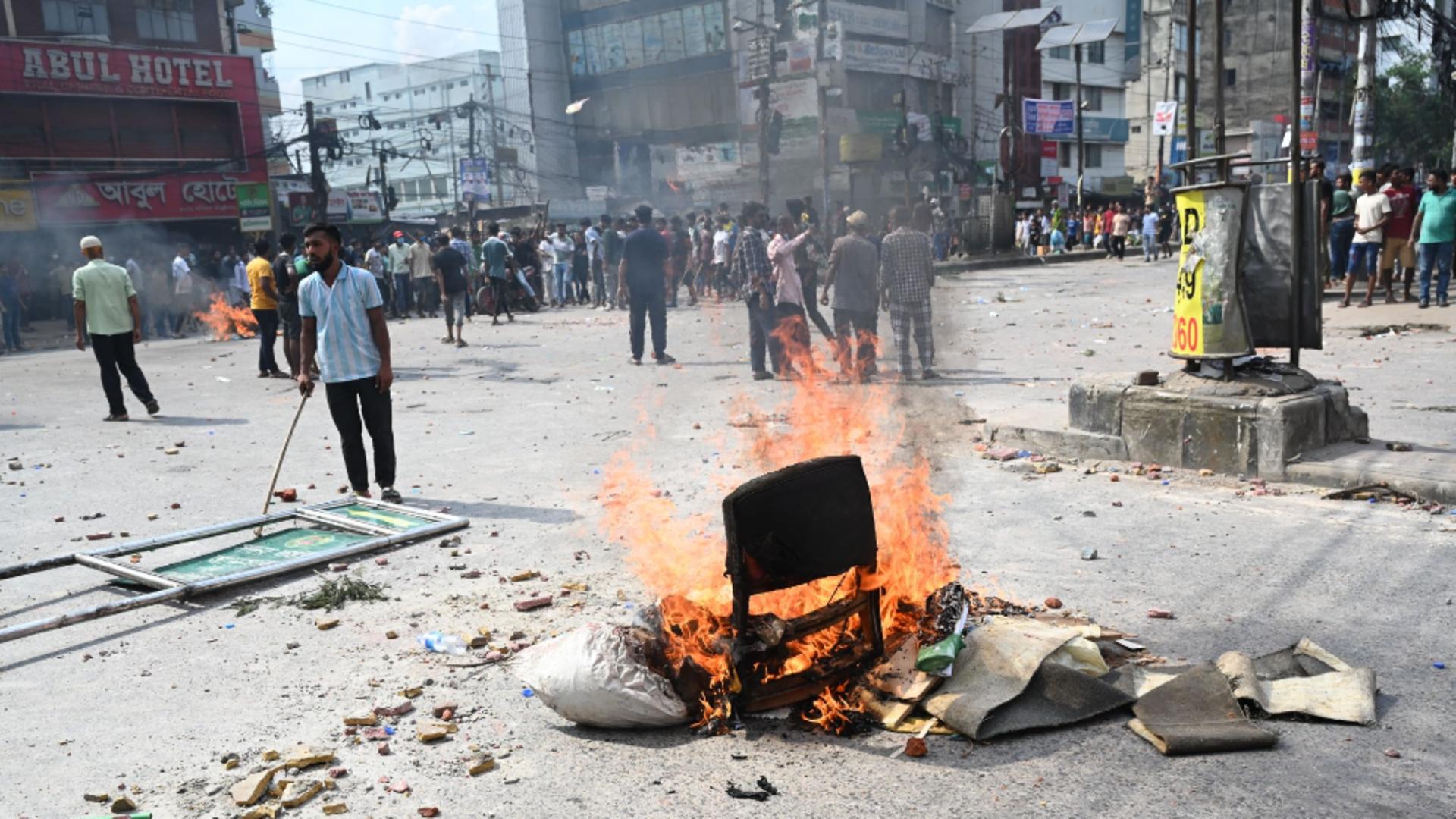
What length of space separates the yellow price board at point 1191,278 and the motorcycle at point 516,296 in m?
15.7

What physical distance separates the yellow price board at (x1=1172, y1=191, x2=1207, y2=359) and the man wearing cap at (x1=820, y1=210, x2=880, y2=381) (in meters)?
4.22

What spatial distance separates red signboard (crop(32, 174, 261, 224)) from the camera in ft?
92.9

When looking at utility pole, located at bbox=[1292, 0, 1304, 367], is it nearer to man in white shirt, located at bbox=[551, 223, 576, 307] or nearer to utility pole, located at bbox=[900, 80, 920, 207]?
utility pole, located at bbox=[900, 80, 920, 207]

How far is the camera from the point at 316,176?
29891 mm

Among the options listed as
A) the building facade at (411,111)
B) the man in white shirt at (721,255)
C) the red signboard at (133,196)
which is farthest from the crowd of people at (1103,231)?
the building facade at (411,111)

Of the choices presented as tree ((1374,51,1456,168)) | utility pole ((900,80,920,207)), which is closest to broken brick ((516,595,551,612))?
utility pole ((900,80,920,207))

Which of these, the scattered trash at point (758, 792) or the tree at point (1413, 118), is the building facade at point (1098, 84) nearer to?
the tree at point (1413, 118)

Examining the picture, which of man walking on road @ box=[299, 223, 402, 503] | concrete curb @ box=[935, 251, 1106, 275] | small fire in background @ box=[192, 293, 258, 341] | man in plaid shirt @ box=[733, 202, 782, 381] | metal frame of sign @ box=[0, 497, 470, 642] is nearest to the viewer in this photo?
metal frame of sign @ box=[0, 497, 470, 642]

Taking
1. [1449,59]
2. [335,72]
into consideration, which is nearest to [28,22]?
[1449,59]

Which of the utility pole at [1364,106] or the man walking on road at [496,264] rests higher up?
the utility pole at [1364,106]

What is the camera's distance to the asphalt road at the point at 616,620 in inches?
119

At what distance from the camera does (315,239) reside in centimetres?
640

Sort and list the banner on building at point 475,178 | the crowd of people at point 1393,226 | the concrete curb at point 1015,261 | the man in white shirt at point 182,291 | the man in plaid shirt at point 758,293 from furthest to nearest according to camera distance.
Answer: the banner on building at point 475,178 < the concrete curb at point 1015,261 < the man in white shirt at point 182,291 < the crowd of people at point 1393,226 < the man in plaid shirt at point 758,293

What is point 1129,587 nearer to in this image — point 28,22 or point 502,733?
point 502,733
